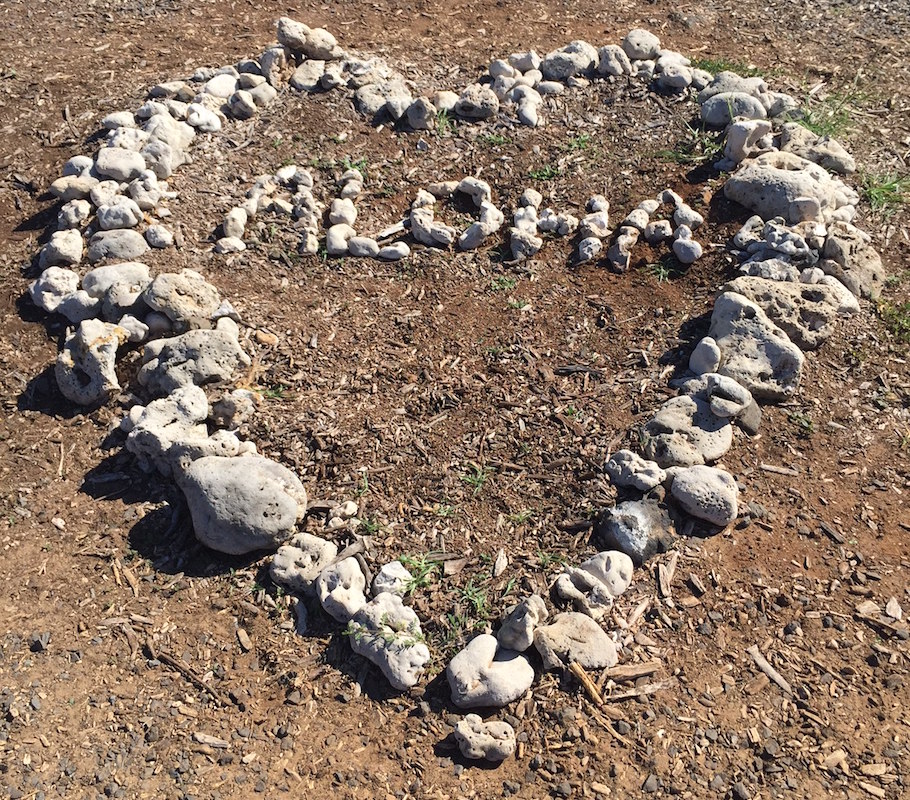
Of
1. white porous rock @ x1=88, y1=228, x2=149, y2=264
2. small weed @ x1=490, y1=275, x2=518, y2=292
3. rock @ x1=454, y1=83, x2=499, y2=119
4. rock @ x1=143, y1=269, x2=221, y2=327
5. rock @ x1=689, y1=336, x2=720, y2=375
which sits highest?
rock @ x1=454, y1=83, x2=499, y2=119

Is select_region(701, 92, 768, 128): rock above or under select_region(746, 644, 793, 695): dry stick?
above

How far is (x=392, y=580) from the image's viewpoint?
4.40 m

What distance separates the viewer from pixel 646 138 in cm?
687

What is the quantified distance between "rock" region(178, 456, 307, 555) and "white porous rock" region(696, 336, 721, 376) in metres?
2.51

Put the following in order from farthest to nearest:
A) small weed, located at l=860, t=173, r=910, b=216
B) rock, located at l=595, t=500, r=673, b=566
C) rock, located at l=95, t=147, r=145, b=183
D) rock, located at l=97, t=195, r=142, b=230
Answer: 1. small weed, located at l=860, t=173, r=910, b=216
2. rock, located at l=95, t=147, r=145, b=183
3. rock, located at l=97, t=195, r=142, b=230
4. rock, located at l=595, t=500, r=673, b=566

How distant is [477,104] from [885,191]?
3154 mm

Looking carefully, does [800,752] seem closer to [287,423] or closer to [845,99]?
[287,423]

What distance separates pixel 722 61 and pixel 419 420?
4809 mm

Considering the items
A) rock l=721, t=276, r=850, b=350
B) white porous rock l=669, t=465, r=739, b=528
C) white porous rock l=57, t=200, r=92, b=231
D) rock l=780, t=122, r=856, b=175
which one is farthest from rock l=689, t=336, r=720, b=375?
white porous rock l=57, t=200, r=92, b=231

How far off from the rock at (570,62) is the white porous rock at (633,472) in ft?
12.8

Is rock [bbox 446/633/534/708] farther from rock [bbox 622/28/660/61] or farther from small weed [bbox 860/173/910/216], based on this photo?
rock [bbox 622/28/660/61]

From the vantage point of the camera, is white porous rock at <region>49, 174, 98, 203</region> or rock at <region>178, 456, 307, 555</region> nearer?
rock at <region>178, 456, 307, 555</region>

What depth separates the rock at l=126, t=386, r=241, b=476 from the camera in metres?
4.73

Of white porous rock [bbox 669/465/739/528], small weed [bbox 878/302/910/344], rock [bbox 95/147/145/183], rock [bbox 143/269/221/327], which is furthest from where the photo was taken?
rock [bbox 95/147/145/183]
